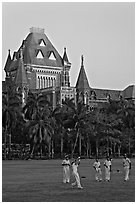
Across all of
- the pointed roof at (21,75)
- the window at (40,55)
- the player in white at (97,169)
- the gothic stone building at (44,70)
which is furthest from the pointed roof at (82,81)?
the player in white at (97,169)

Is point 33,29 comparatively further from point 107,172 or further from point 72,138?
point 107,172

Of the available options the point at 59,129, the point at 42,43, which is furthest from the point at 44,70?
the point at 59,129

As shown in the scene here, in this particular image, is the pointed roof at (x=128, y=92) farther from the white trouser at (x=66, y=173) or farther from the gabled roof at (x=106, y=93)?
the white trouser at (x=66, y=173)

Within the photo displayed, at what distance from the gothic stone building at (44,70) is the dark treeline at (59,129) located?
30622 mm

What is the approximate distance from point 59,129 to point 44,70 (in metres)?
45.9

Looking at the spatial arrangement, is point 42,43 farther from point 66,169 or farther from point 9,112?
point 66,169

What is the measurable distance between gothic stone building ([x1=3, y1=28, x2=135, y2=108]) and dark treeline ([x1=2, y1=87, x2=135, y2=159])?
3062cm

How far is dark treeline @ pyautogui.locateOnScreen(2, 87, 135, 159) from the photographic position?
62438 millimetres

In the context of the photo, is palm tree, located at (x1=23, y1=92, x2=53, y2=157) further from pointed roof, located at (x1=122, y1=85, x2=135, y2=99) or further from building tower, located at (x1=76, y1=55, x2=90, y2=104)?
pointed roof, located at (x1=122, y1=85, x2=135, y2=99)

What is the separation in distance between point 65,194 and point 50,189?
2067 millimetres

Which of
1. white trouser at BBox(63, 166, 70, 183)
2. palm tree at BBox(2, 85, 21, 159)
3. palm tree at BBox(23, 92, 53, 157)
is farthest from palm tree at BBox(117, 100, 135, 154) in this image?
white trouser at BBox(63, 166, 70, 183)

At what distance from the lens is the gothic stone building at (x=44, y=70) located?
105312 mm

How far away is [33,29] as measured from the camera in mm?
118125

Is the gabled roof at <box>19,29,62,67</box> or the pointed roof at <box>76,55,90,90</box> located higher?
the gabled roof at <box>19,29,62,67</box>
